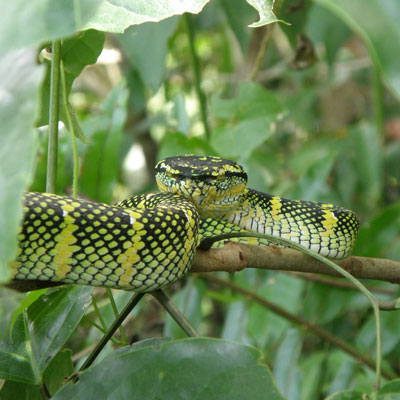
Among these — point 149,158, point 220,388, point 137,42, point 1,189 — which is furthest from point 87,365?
point 149,158

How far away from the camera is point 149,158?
397 centimetres

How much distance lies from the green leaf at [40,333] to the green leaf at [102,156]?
37.8 inches

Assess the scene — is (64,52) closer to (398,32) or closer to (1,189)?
(1,189)

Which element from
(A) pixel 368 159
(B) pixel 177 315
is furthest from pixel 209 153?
(A) pixel 368 159

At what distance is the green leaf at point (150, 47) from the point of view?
204 cm

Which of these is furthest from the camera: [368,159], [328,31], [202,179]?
[368,159]

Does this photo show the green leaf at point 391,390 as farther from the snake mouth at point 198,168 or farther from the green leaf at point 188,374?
the snake mouth at point 198,168

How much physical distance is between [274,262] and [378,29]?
85 centimetres

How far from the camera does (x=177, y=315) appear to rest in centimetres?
119

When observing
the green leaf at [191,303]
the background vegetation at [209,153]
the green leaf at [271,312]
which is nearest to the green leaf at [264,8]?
the background vegetation at [209,153]

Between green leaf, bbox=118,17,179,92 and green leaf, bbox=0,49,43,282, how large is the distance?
4.45 feet

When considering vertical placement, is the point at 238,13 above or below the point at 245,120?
above

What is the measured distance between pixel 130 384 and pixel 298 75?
2.64m

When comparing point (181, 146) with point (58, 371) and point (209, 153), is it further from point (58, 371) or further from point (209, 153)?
point (58, 371)
